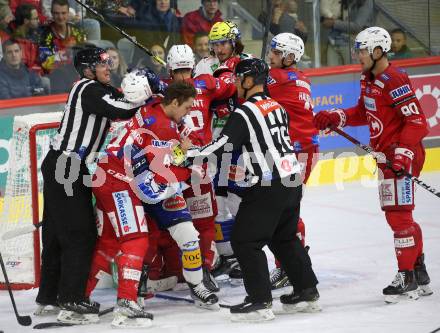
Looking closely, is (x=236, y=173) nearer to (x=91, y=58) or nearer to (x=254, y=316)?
(x=254, y=316)

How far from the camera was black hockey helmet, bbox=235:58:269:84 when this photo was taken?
18.3 feet

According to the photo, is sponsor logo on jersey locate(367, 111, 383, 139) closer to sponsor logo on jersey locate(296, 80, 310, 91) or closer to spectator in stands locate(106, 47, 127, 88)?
sponsor logo on jersey locate(296, 80, 310, 91)

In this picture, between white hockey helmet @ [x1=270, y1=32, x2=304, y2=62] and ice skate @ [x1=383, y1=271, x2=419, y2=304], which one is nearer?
ice skate @ [x1=383, y1=271, x2=419, y2=304]

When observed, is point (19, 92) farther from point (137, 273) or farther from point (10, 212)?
point (137, 273)

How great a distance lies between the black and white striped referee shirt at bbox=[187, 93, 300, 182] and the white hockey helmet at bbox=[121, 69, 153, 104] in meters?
0.37

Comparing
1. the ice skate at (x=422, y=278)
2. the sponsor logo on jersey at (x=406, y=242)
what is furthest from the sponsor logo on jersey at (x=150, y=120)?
the ice skate at (x=422, y=278)

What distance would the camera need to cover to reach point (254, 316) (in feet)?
18.3

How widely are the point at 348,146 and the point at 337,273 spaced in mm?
3037

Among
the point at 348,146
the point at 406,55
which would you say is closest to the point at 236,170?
the point at 348,146

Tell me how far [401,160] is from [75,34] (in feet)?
11.7

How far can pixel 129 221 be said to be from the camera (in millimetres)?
5574

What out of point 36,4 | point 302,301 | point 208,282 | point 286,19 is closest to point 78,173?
point 208,282

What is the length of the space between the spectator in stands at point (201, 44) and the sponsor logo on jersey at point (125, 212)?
3676 millimetres

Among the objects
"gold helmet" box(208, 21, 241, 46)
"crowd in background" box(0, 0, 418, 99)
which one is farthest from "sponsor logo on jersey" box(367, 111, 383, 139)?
"crowd in background" box(0, 0, 418, 99)
